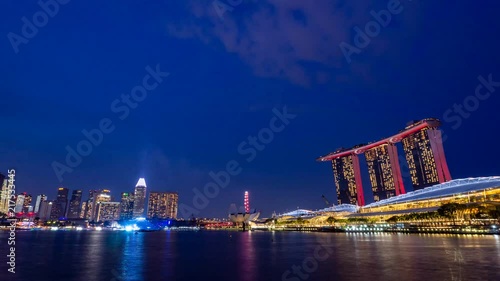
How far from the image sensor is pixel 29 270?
28.5 meters

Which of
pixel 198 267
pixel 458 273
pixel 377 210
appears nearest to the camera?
pixel 458 273

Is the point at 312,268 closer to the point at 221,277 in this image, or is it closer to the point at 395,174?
the point at 221,277

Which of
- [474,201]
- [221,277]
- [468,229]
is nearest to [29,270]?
[221,277]

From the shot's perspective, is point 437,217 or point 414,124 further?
point 414,124

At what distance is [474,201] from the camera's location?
296ft

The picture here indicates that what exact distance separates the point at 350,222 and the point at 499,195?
62.5 meters

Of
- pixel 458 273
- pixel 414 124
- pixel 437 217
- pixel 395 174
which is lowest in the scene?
pixel 458 273

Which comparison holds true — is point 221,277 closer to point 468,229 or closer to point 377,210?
point 468,229

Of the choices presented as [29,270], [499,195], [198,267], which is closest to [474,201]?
[499,195]

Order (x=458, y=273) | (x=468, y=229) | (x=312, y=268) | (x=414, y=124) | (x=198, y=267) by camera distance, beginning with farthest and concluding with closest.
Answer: (x=414, y=124) → (x=468, y=229) → (x=198, y=267) → (x=312, y=268) → (x=458, y=273)

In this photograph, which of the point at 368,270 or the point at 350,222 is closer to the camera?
the point at 368,270

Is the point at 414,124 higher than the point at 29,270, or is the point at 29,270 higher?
the point at 414,124

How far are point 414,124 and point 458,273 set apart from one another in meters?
161

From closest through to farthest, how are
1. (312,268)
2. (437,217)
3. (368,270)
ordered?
(368,270), (312,268), (437,217)
